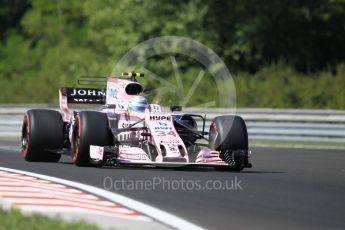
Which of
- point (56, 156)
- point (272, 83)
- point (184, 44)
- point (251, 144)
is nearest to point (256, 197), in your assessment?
point (56, 156)

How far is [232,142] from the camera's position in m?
15.8

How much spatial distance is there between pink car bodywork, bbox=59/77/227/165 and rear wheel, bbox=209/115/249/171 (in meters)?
0.17

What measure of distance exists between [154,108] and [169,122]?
94 cm

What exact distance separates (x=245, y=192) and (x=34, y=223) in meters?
4.02

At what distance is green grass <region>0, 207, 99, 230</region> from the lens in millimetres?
8648

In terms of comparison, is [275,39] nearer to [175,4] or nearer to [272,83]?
[175,4]

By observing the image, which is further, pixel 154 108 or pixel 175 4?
pixel 175 4

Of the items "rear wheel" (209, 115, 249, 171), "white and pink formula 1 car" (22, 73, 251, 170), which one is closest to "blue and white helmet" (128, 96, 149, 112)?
"white and pink formula 1 car" (22, 73, 251, 170)

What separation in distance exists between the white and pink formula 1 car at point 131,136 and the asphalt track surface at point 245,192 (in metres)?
0.23

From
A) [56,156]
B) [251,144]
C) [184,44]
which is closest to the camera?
[56,156]

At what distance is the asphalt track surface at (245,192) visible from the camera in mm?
9836

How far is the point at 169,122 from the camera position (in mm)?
15734

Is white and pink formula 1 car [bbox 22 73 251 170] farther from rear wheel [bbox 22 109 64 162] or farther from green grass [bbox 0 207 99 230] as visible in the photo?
green grass [bbox 0 207 99 230]

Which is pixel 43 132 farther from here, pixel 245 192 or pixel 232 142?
pixel 245 192
